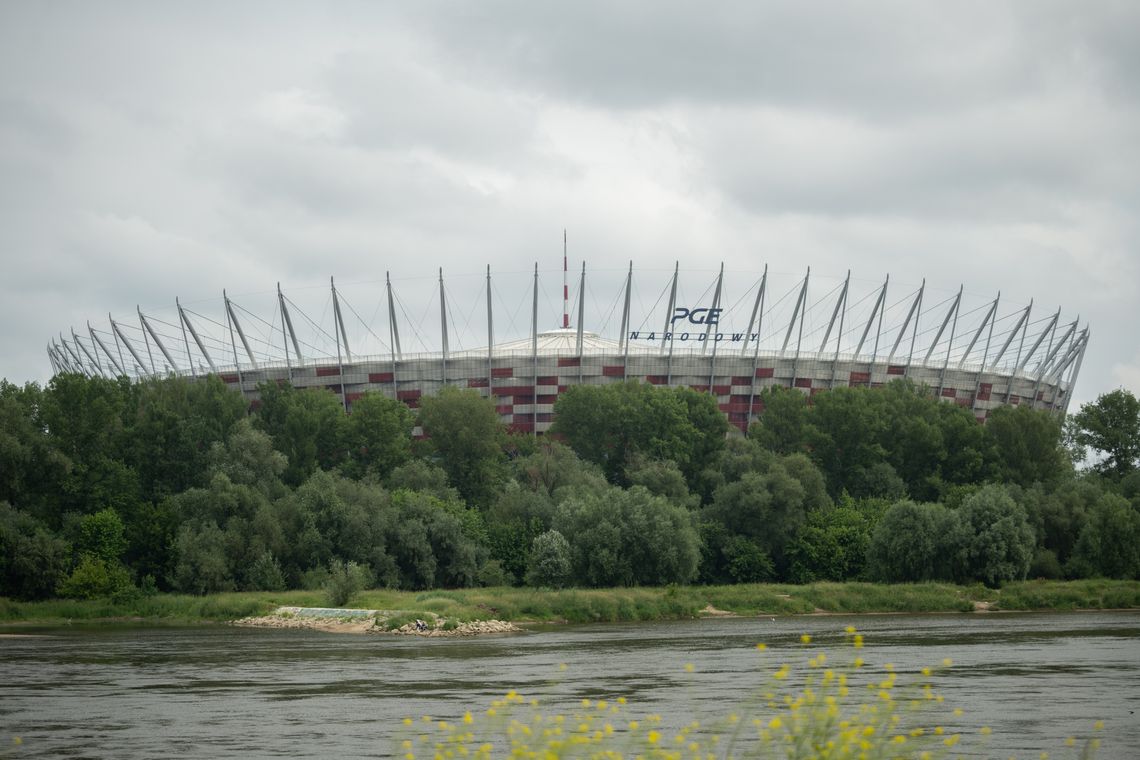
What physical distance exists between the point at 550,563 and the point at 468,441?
2786 centimetres

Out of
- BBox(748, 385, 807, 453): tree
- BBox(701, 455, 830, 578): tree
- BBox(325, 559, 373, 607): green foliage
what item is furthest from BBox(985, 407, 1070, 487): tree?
BBox(325, 559, 373, 607): green foliage

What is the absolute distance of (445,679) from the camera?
37844mm

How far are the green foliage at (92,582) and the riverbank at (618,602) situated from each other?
2.68ft

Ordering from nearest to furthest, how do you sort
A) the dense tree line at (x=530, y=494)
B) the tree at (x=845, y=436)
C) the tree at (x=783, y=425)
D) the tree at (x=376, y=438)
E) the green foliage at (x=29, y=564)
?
1. the green foliage at (x=29, y=564)
2. the dense tree line at (x=530, y=494)
3. the tree at (x=376, y=438)
4. the tree at (x=845, y=436)
5. the tree at (x=783, y=425)

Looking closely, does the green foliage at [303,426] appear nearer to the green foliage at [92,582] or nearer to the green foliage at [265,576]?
the green foliage at [265,576]

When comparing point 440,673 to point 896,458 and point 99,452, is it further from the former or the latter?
point 896,458

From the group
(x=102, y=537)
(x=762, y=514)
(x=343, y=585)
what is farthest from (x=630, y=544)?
(x=102, y=537)

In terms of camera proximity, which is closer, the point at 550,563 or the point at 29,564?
the point at 29,564

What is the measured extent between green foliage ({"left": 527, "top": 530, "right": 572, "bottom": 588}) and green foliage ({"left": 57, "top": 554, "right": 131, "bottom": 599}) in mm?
→ 21423

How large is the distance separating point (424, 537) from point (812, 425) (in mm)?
38837

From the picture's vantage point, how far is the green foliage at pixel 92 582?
225 ft

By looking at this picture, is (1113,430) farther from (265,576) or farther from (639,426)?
(265,576)

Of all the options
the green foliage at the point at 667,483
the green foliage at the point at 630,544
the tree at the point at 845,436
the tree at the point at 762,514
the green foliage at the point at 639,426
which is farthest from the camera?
the tree at the point at 845,436

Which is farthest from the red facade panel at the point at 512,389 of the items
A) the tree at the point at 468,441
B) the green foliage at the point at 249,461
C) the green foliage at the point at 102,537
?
the green foliage at the point at 102,537
